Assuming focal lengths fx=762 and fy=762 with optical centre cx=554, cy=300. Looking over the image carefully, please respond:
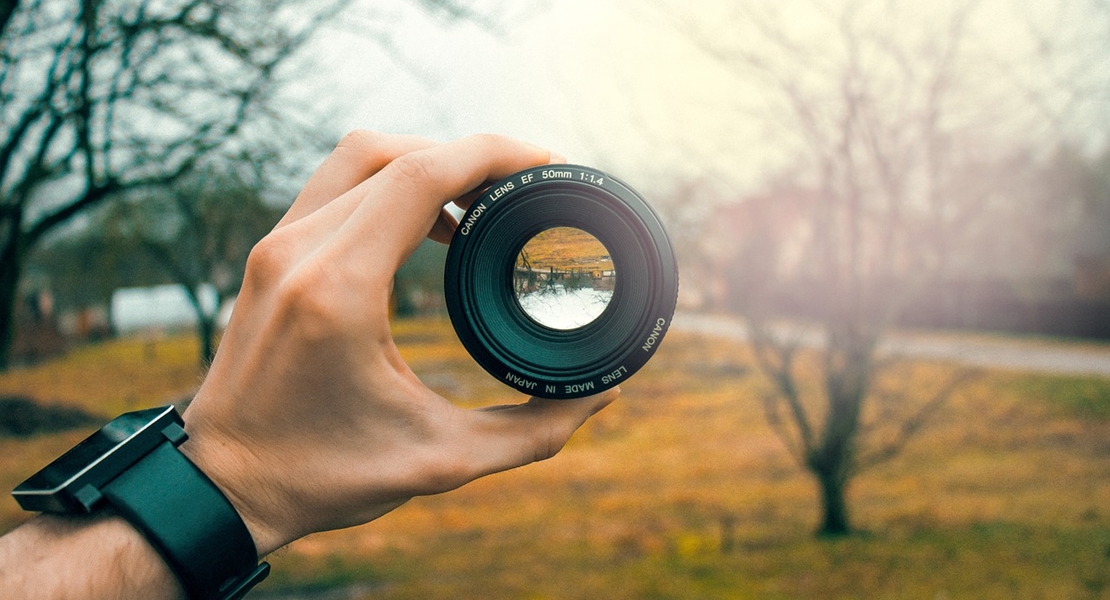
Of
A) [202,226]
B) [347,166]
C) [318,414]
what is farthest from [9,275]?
[318,414]

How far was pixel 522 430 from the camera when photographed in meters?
0.93

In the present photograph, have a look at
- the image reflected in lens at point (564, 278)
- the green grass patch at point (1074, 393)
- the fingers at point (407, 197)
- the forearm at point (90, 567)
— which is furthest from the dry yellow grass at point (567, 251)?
the green grass patch at point (1074, 393)

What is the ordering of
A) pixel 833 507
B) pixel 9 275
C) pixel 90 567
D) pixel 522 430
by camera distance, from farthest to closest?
pixel 833 507
pixel 9 275
pixel 522 430
pixel 90 567

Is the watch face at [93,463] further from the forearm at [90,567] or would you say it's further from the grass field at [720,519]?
the grass field at [720,519]

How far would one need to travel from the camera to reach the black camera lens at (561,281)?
1.00 metres

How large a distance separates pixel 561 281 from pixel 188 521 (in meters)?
0.57

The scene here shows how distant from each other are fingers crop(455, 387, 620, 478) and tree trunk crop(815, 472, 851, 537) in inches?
192

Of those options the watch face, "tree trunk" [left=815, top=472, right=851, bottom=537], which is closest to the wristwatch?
the watch face

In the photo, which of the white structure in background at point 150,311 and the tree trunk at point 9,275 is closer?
the tree trunk at point 9,275

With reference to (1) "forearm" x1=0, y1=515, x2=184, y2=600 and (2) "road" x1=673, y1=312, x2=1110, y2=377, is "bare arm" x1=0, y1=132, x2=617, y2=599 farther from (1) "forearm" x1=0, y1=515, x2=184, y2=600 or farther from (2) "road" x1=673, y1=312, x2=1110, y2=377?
(2) "road" x1=673, y1=312, x2=1110, y2=377

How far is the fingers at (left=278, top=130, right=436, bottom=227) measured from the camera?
3.09 feet

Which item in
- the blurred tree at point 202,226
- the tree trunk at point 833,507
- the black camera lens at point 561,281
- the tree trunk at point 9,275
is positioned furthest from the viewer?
the tree trunk at point 833,507

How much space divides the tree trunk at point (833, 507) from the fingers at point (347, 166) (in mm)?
5030

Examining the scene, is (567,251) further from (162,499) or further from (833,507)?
(833,507)
